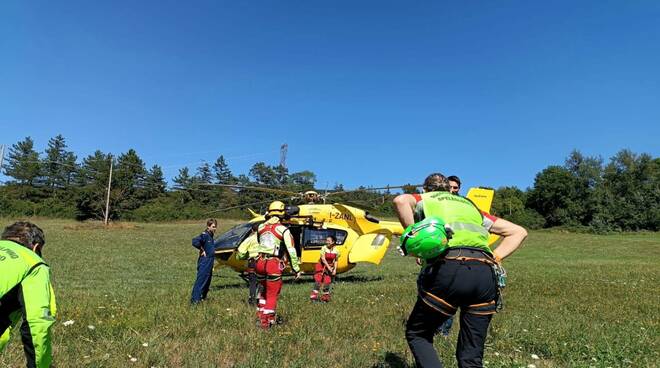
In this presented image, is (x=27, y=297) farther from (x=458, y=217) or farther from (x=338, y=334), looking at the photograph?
(x=338, y=334)

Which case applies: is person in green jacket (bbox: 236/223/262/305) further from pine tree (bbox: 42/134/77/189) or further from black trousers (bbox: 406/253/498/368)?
pine tree (bbox: 42/134/77/189)

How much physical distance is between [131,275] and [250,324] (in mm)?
12558

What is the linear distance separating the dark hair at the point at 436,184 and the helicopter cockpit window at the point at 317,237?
11087mm

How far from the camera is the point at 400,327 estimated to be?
701 cm

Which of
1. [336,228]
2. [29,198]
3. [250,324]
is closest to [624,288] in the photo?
[336,228]

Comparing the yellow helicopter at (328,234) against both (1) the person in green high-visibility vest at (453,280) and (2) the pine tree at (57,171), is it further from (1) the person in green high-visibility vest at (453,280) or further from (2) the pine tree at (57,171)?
(2) the pine tree at (57,171)

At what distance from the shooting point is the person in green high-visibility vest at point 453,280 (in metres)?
3.78

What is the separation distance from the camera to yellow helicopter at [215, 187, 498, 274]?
47.9 feet

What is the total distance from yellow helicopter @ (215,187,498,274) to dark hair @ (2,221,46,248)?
10.7 metres

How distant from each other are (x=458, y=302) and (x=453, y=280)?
203 mm

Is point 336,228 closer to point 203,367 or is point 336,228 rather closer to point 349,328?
point 349,328

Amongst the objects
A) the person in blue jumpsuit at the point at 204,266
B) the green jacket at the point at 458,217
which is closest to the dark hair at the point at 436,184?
the green jacket at the point at 458,217

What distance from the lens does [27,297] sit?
10.6 ft

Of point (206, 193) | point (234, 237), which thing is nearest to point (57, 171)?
point (206, 193)
